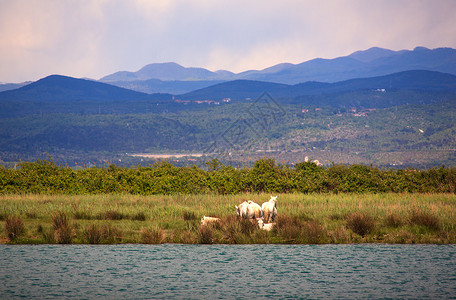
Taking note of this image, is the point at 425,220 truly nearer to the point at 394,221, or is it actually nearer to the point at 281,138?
the point at 394,221

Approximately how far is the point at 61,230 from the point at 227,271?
7111 mm

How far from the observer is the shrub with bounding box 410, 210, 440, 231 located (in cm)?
2122

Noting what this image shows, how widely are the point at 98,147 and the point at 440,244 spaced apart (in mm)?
175361

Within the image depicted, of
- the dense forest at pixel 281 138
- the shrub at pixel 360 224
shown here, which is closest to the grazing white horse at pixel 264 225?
the shrub at pixel 360 224

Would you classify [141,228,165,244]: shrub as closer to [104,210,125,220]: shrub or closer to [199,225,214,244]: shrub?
[199,225,214,244]: shrub

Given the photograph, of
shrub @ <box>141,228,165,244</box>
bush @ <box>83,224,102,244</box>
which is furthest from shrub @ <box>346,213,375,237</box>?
bush @ <box>83,224,102,244</box>

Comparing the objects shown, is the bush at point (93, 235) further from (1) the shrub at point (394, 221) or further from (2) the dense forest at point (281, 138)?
(2) the dense forest at point (281, 138)

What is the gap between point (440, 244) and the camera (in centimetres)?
1983

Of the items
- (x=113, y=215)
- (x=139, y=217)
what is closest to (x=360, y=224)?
(x=139, y=217)

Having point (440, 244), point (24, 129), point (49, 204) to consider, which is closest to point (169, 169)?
point (49, 204)

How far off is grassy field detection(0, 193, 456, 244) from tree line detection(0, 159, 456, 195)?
86.1 inches

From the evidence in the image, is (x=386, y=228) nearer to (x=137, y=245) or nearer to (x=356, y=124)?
(x=137, y=245)

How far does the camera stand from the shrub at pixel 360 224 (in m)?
20.8

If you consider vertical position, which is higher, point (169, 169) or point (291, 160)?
point (169, 169)
